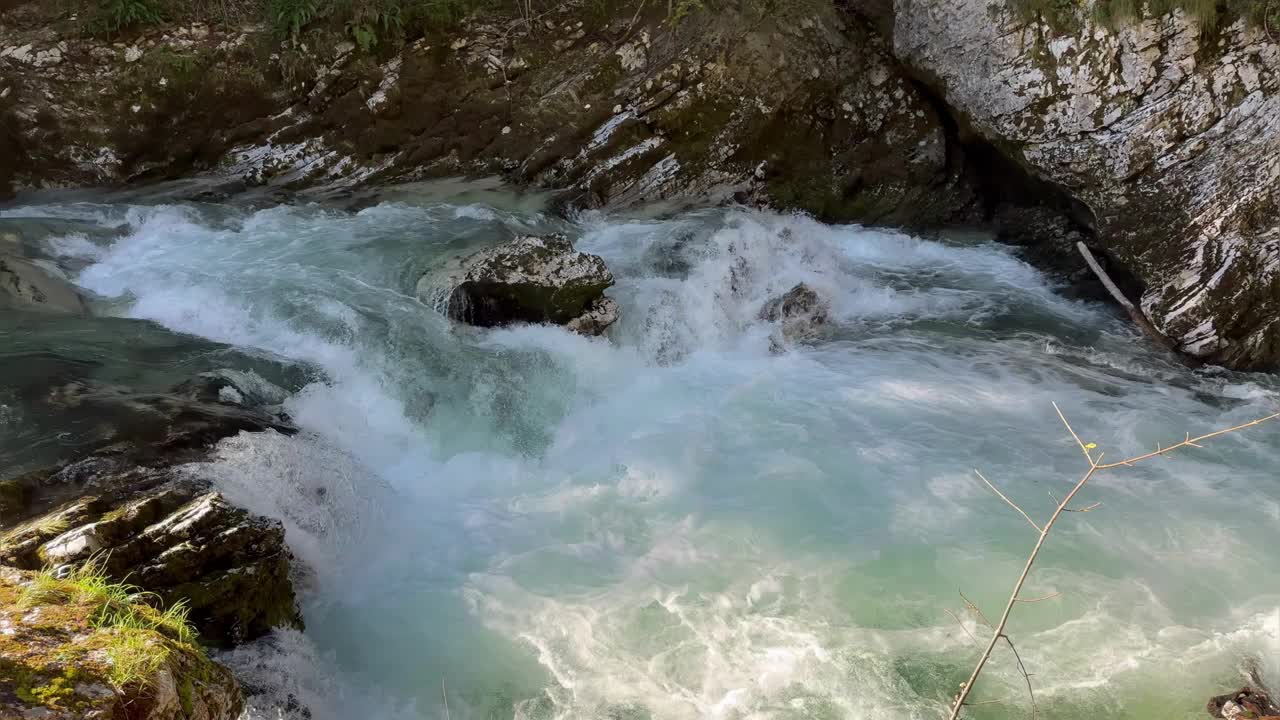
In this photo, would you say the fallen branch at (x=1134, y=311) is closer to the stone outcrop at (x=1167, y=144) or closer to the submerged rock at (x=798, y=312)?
the stone outcrop at (x=1167, y=144)

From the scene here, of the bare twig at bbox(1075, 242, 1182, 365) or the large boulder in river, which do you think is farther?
the bare twig at bbox(1075, 242, 1182, 365)

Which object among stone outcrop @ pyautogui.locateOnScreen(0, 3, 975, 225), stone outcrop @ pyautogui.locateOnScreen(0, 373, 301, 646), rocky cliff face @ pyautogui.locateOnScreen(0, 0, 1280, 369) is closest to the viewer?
stone outcrop @ pyautogui.locateOnScreen(0, 373, 301, 646)

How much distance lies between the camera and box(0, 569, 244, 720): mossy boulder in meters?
2.57

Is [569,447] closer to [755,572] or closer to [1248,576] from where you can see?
[755,572]

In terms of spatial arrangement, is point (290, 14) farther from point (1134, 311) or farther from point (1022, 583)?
point (1134, 311)

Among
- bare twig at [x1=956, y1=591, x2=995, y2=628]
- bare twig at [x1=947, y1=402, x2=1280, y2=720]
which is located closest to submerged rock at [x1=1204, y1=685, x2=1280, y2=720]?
Result: bare twig at [x1=947, y1=402, x2=1280, y2=720]

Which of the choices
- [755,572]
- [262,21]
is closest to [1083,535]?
[755,572]

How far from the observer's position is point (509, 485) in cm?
598

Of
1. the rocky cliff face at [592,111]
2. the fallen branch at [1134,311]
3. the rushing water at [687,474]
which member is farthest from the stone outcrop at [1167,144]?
the rushing water at [687,474]

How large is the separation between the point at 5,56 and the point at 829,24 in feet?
31.7

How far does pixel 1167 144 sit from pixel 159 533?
872 cm

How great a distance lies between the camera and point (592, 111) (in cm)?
972

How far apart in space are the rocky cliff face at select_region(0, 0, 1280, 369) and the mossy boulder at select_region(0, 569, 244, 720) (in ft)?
23.7

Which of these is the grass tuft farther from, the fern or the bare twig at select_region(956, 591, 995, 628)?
the fern
